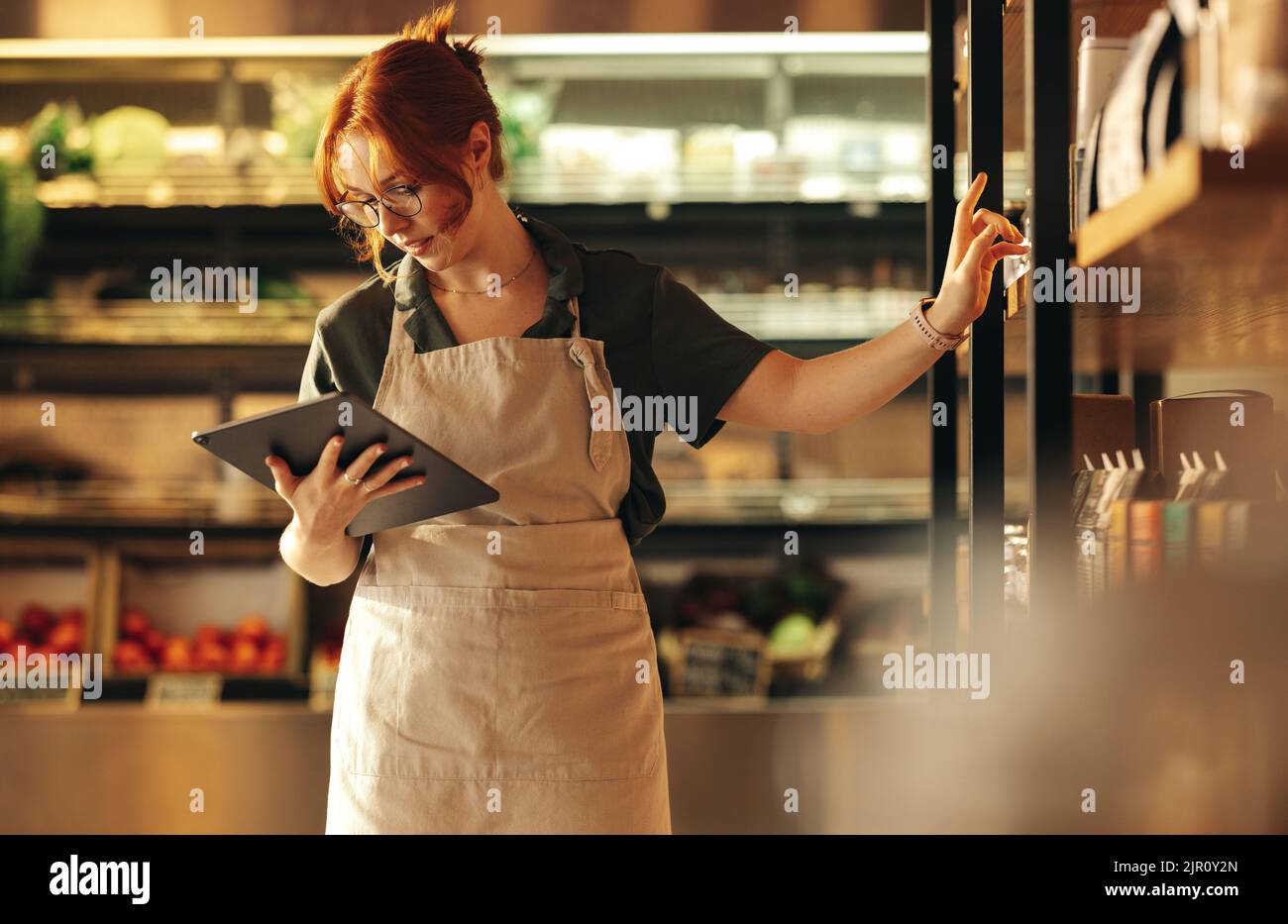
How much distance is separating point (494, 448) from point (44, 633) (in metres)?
2.30

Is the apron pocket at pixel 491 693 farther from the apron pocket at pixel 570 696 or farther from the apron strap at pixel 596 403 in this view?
the apron strap at pixel 596 403

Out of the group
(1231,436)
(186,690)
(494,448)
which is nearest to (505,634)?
(494,448)

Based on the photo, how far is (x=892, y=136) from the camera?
304cm

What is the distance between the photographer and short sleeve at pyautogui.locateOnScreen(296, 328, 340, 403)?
1372mm

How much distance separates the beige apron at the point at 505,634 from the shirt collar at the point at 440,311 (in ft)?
0.05

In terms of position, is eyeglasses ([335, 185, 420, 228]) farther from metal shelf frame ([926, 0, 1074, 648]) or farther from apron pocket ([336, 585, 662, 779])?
metal shelf frame ([926, 0, 1074, 648])

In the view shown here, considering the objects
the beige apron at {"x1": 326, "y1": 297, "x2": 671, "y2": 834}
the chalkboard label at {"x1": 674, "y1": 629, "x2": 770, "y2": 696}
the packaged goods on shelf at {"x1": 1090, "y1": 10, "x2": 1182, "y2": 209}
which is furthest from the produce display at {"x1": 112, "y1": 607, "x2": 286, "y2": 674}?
the packaged goods on shelf at {"x1": 1090, "y1": 10, "x2": 1182, "y2": 209}

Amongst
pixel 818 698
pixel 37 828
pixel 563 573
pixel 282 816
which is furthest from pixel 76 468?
pixel 563 573

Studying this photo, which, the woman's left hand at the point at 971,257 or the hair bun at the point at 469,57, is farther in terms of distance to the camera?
the hair bun at the point at 469,57

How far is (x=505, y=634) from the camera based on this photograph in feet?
4.22

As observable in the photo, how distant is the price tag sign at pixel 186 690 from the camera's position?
2.78m

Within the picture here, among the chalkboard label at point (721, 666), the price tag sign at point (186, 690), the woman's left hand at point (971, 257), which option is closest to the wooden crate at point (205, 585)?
the price tag sign at point (186, 690)

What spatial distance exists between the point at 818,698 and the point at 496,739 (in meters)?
1.77
